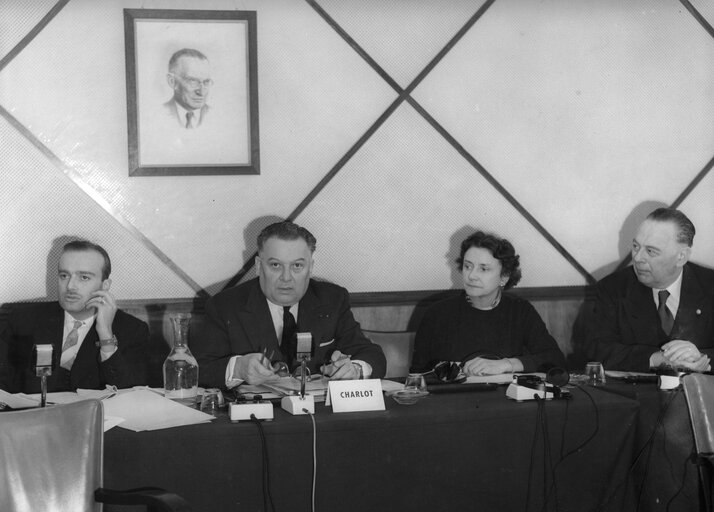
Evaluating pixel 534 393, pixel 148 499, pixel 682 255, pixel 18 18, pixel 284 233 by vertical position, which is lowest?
pixel 148 499

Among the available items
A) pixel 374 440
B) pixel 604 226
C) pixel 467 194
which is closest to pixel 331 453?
pixel 374 440

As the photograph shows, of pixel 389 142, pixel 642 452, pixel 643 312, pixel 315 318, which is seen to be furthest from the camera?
pixel 389 142

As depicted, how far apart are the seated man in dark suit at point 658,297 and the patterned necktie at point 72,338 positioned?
6.71ft

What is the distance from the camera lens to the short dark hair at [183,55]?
3971mm

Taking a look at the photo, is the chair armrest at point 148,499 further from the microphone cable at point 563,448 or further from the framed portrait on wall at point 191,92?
the framed portrait on wall at point 191,92

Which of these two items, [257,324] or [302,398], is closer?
[302,398]

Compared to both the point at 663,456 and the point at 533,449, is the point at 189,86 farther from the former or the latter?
the point at 663,456

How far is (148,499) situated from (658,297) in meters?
2.50

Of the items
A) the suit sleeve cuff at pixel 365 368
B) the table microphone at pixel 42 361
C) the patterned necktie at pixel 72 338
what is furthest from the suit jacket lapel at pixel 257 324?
the table microphone at pixel 42 361

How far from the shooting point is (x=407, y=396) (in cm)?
282

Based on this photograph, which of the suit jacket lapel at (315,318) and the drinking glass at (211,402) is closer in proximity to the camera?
the drinking glass at (211,402)

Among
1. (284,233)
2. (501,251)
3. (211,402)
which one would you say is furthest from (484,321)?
(211,402)

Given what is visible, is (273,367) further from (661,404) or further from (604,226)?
(604,226)

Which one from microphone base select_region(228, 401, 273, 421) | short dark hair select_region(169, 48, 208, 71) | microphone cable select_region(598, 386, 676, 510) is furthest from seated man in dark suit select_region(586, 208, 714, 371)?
short dark hair select_region(169, 48, 208, 71)
